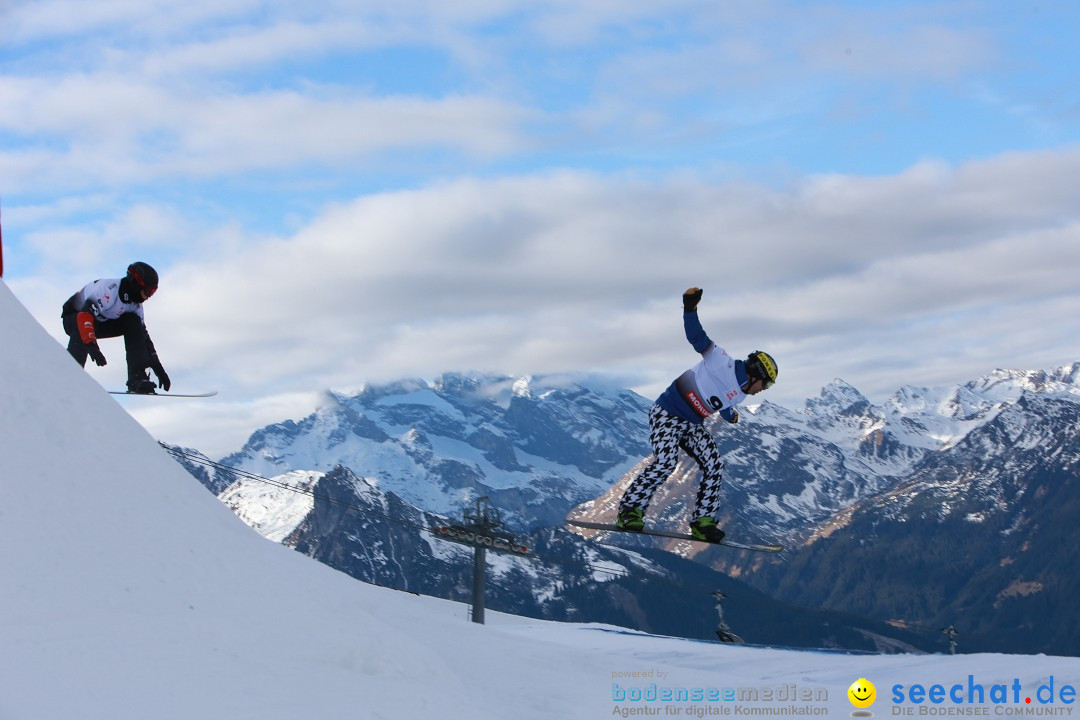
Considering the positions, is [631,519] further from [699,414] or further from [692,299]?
[692,299]

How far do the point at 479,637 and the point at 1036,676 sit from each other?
758 centimetres

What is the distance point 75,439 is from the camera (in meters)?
12.2

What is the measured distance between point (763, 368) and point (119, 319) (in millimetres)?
9960

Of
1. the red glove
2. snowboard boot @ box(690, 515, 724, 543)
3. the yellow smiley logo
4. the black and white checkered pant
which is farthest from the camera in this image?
snowboard boot @ box(690, 515, 724, 543)

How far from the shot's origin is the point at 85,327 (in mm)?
17547

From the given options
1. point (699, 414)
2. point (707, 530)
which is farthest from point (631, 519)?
point (699, 414)

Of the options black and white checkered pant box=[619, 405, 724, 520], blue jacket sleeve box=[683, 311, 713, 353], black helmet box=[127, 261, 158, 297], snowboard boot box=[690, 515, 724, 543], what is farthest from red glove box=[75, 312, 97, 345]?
snowboard boot box=[690, 515, 724, 543]

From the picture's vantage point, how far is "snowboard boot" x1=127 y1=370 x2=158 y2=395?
732 inches

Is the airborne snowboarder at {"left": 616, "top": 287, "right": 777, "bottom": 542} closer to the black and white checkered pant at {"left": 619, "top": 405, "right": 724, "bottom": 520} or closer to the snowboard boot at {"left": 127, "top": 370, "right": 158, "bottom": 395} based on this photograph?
the black and white checkered pant at {"left": 619, "top": 405, "right": 724, "bottom": 520}

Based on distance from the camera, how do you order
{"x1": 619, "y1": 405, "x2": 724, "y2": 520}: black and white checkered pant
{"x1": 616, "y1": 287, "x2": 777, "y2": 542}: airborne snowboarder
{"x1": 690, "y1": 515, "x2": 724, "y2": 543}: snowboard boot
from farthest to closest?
{"x1": 690, "y1": 515, "x2": 724, "y2": 543}: snowboard boot, {"x1": 619, "y1": 405, "x2": 724, "y2": 520}: black and white checkered pant, {"x1": 616, "y1": 287, "x2": 777, "y2": 542}: airborne snowboarder

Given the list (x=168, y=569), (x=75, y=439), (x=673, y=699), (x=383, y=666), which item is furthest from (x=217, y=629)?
(x=673, y=699)

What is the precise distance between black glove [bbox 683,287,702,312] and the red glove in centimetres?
888

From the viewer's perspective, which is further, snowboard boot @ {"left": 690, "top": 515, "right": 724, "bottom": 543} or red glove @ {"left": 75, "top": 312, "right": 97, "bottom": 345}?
snowboard boot @ {"left": 690, "top": 515, "right": 724, "bottom": 543}

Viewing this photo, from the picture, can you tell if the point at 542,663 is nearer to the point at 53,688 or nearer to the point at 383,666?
the point at 383,666
